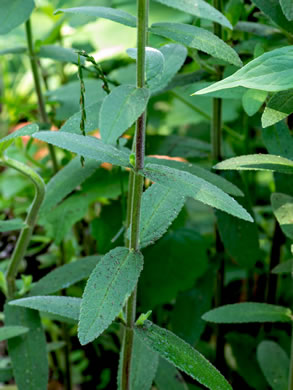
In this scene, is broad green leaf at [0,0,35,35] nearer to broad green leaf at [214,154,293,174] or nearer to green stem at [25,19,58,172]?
green stem at [25,19,58,172]

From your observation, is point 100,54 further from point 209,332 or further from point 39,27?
point 209,332

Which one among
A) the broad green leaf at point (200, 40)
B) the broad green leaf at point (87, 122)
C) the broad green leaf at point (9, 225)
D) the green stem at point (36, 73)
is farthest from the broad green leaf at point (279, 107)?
the green stem at point (36, 73)

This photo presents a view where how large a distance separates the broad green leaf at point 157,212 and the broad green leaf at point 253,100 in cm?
12

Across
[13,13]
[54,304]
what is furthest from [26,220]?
[13,13]

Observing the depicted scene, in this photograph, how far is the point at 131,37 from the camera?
4.90 ft

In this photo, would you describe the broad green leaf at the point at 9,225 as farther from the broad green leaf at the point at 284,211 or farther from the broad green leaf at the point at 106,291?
the broad green leaf at the point at 284,211

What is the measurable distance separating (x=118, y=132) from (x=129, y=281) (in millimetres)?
136

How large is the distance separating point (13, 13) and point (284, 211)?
1.34 ft

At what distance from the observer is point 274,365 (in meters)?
0.71

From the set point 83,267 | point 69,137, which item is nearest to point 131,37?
point 83,267

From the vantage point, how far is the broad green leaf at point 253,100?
21.7 inches

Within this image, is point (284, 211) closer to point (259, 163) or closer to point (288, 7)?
point (259, 163)

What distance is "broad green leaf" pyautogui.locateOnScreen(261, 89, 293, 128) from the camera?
0.49 m

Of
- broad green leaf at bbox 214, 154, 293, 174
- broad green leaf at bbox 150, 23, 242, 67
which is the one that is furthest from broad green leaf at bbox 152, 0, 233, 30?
broad green leaf at bbox 214, 154, 293, 174
